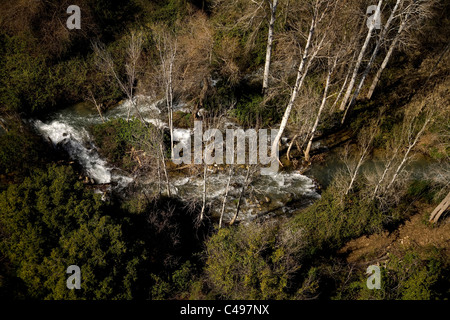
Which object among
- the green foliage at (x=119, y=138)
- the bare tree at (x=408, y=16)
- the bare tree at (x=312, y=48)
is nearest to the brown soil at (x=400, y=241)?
the bare tree at (x=312, y=48)

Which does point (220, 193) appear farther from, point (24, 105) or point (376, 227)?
point (24, 105)

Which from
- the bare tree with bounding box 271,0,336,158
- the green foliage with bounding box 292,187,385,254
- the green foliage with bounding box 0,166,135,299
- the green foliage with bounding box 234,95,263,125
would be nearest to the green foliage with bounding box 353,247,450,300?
the green foliage with bounding box 292,187,385,254

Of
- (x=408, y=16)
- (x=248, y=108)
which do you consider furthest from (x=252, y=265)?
(x=408, y=16)

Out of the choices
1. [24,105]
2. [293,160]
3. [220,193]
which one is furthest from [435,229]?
[24,105]

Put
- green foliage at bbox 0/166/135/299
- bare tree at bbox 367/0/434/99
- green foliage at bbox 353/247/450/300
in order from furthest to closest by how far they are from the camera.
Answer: bare tree at bbox 367/0/434/99 → green foliage at bbox 353/247/450/300 → green foliage at bbox 0/166/135/299

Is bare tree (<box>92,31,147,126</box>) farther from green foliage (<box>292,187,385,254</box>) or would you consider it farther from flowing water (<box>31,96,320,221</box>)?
green foliage (<box>292,187,385,254</box>)

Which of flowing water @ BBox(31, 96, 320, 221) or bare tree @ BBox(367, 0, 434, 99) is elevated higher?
bare tree @ BBox(367, 0, 434, 99)
